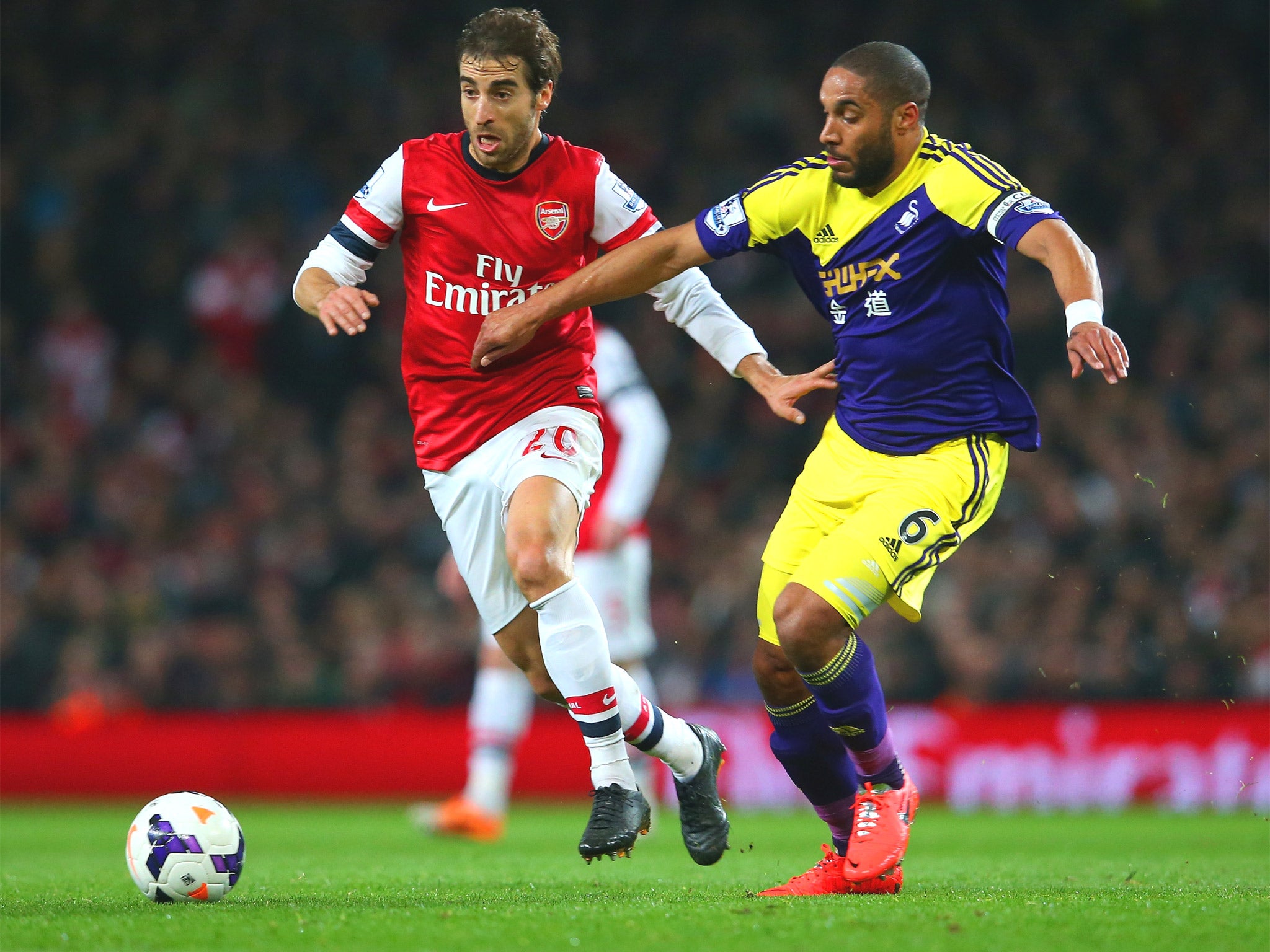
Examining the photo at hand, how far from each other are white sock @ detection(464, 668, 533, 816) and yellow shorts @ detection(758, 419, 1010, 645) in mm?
3114

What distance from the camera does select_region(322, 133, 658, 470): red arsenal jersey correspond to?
509cm

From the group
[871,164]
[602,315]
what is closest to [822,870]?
[871,164]

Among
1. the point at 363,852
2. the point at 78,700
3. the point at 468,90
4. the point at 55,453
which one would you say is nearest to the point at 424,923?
the point at 468,90

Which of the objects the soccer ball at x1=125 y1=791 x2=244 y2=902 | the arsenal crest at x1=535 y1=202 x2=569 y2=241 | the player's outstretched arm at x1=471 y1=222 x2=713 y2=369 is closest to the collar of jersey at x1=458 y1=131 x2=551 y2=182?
the arsenal crest at x1=535 y1=202 x2=569 y2=241

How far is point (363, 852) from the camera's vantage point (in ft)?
23.2

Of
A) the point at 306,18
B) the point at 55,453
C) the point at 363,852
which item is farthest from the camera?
the point at 306,18

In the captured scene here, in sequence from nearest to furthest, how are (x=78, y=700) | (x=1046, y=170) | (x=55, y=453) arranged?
(x=78, y=700) → (x=55, y=453) → (x=1046, y=170)

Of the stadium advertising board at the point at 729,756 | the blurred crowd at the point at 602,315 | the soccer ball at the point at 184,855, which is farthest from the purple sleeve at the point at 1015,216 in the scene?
the blurred crowd at the point at 602,315

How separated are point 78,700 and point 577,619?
305 inches

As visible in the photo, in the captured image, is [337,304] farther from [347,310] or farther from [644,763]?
[644,763]

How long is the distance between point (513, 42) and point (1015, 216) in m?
1.66

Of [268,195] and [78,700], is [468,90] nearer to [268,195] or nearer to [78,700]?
[78,700]

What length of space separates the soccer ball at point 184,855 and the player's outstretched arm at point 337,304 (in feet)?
4.80

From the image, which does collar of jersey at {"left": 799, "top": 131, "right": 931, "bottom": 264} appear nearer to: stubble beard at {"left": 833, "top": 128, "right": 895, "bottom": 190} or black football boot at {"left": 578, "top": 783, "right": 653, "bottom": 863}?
stubble beard at {"left": 833, "top": 128, "right": 895, "bottom": 190}
